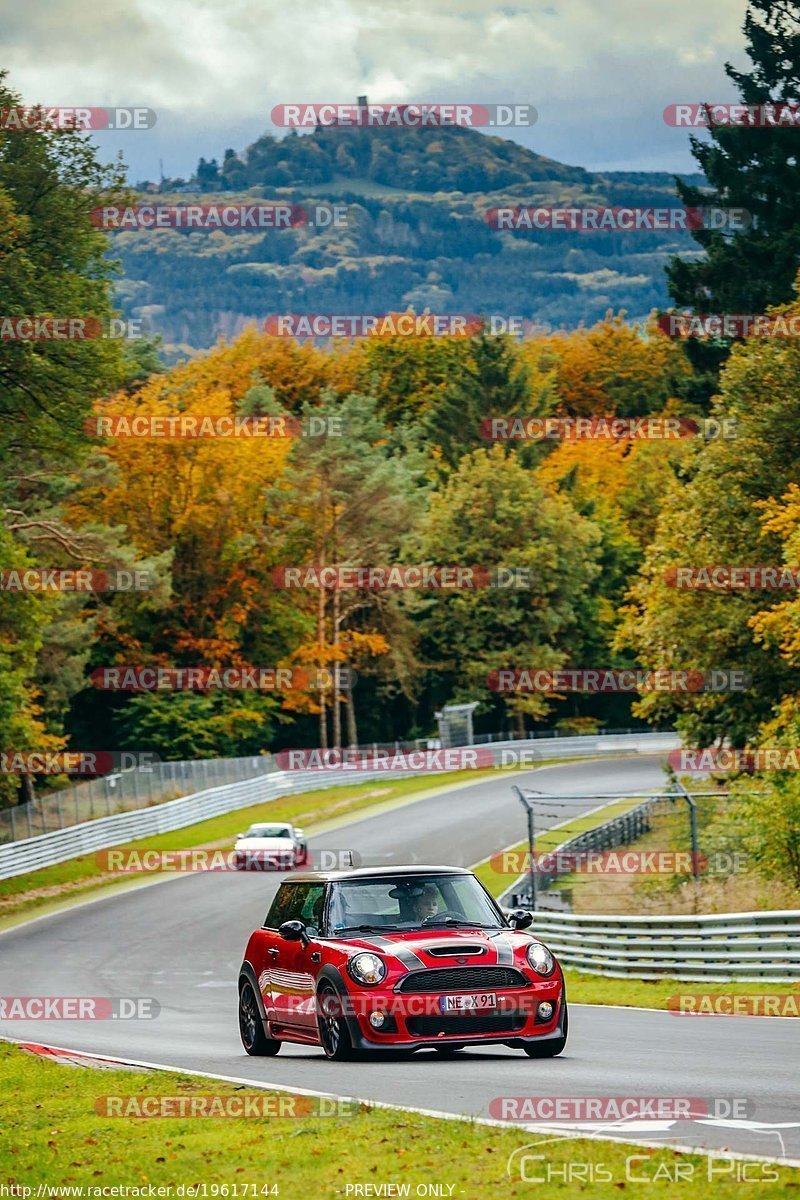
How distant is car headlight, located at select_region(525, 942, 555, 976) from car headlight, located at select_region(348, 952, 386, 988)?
3.70 feet

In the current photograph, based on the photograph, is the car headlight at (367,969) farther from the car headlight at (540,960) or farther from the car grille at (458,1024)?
the car headlight at (540,960)

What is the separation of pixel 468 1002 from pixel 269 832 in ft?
111

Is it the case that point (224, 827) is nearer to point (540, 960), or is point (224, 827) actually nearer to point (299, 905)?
point (299, 905)

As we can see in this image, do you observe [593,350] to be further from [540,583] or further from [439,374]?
[540,583]

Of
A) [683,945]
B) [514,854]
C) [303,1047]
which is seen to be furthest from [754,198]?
[303,1047]

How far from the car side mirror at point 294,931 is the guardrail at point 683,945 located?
26.6ft

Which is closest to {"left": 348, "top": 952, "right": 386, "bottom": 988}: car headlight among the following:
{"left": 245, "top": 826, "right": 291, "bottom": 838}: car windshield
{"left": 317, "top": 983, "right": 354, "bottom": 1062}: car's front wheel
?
{"left": 317, "top": 983, "right": 354, "bottom": 1062}: car's front wheel

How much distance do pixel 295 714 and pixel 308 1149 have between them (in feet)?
258

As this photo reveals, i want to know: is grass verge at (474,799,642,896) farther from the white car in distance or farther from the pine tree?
the pine tree

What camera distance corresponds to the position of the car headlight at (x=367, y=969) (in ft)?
41.6

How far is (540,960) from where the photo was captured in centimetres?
1288

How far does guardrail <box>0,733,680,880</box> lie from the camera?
4562cm

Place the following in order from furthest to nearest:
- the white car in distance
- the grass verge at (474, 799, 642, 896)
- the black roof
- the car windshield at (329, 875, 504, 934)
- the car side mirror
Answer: the white car in distance < the grass verge at (474, 799, 642, 896) < the black roof < the car side mirror < the car windshield at (329, 875, 504, 934)

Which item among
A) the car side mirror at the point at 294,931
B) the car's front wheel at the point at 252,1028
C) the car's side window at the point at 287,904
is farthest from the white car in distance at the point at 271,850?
the car side mirror at the point at 294,931
